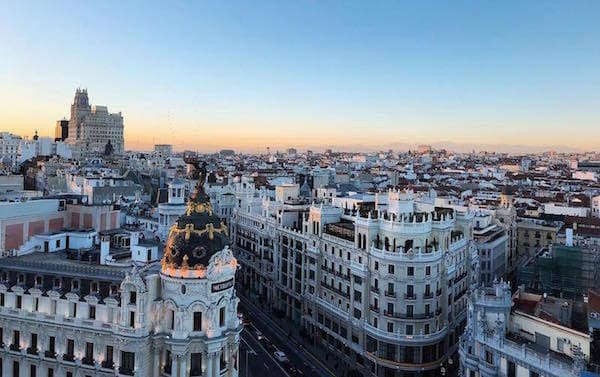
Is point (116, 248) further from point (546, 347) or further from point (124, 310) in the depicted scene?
point (546, 347)

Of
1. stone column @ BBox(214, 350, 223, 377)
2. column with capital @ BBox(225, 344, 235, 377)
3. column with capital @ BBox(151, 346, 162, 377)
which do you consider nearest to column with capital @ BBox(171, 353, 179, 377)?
column with capital @ BBox(151, 346, 162, 377)

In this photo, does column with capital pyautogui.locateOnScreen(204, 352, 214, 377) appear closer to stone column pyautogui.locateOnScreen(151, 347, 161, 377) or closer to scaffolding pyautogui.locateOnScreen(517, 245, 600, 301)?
stone column pyautogui.locateOnScreen(151, 347, 161, 377)

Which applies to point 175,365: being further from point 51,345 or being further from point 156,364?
point 51,345

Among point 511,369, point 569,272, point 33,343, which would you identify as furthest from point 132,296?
point 569,272

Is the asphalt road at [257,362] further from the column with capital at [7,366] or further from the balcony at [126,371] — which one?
the column with capital at [7,366]

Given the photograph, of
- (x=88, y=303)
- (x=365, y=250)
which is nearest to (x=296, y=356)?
(x=365, y=250)

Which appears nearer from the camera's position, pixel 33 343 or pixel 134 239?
pixel 33 343
